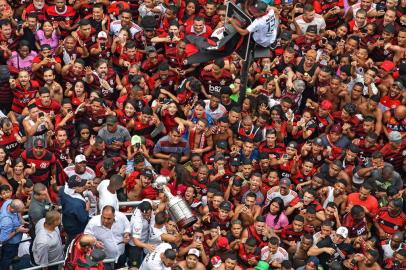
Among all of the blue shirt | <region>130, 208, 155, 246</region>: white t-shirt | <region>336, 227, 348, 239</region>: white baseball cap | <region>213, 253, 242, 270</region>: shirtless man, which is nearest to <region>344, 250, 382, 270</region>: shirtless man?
<region>336, 227, 348, 239</region>: white baseball cap

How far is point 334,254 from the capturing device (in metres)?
17.0

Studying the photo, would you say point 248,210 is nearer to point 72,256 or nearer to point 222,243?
point 222,243

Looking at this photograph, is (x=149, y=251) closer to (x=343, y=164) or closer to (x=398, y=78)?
(x=343, y=164)

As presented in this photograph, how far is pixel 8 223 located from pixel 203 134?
3.72 meters

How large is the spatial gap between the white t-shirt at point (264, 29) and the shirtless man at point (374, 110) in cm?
180

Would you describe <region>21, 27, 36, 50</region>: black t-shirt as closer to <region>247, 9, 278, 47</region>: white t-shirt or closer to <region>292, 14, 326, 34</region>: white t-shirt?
<region>247, 9, 278, 47</region>: white t-shirt

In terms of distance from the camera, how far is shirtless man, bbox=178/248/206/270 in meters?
16.2

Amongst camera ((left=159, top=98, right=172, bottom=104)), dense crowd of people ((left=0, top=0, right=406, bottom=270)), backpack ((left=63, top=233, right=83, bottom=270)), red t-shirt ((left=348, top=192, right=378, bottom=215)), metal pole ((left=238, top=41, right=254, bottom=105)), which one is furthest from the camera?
camera ((left=159, top=98, right=172, bottom=104))

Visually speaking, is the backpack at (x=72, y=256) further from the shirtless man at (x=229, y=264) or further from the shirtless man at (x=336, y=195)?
the shirtless man at (x=336, y=195)

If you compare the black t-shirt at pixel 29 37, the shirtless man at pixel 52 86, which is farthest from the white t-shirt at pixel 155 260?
the black t-shirt at pixel 29 37

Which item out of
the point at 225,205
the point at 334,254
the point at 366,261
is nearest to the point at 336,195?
the point at 334,254

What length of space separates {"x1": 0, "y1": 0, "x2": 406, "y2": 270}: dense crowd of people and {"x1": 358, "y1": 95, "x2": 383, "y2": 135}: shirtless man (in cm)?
3

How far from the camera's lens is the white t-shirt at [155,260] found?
16.0 meters

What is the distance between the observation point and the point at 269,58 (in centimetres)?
2017
